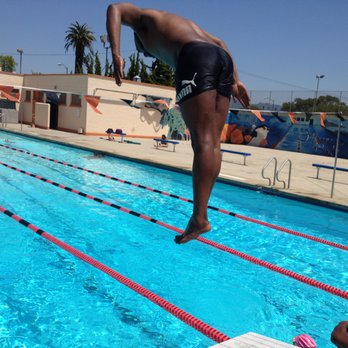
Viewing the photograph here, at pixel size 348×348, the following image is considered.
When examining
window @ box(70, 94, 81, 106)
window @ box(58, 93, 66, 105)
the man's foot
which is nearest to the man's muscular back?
the man's foot

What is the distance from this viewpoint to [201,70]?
214 centimetres

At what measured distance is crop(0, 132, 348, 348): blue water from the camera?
12.8 ft

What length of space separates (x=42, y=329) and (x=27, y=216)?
12.9 feet

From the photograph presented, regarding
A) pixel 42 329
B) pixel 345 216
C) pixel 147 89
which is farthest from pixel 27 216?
pixel 147 89

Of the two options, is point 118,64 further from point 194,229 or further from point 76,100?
point 76,100

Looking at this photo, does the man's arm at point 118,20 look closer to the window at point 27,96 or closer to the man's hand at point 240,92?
the man's hand at point 240,92

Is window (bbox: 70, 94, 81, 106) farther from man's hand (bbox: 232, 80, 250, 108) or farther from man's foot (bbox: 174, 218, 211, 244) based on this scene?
man's foot (bbox: 174, 218, 211, 244)

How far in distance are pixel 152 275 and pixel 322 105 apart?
27.2 meters

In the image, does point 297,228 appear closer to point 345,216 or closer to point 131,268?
point 345,216

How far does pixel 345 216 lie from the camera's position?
343 inches

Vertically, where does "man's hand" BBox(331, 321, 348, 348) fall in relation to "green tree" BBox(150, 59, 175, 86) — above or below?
below

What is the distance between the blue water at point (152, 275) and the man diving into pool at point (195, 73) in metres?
1.99

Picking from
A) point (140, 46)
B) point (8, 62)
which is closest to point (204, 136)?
point (140, 46)

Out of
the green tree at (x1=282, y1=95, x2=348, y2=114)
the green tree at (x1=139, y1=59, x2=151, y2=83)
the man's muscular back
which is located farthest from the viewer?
the green tree at (x1=139, y1=59, x2=151, y2=83)
